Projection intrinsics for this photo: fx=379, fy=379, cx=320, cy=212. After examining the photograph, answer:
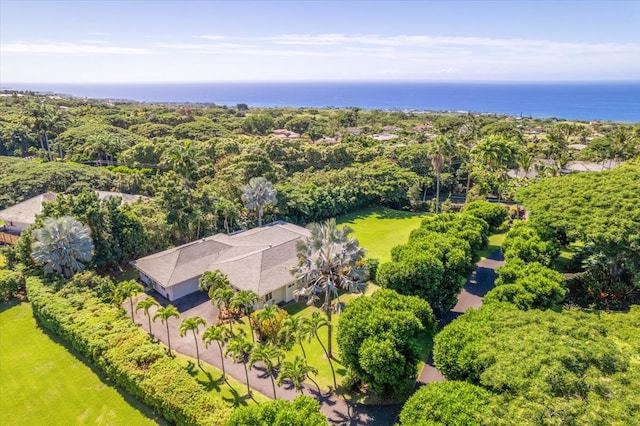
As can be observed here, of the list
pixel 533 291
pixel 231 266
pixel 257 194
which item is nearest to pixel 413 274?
pixel 533 291

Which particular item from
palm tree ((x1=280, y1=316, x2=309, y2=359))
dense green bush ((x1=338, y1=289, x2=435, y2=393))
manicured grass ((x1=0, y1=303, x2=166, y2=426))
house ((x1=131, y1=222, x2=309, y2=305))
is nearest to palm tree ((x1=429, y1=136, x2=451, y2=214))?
house ((x1=131, y1=222, x2=309, y2=305))

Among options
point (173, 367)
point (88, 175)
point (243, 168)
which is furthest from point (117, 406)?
point (88, 175)

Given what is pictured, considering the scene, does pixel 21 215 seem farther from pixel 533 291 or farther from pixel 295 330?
pixel 533 291

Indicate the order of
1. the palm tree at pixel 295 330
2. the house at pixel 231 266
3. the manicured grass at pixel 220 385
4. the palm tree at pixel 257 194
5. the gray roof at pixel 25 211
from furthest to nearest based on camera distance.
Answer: the gray roof at pixel 25 211
the palm tree at pixel 257 194
the house at pixel 231 266
the manicured grass at pixel 220 385
the palm tree at pixel 295 330

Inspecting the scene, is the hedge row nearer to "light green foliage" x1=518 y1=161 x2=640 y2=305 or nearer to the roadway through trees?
the roadway through trees

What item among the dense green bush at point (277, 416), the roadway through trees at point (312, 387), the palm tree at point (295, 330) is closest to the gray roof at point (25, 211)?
the roadway through trees at point (312, 387)

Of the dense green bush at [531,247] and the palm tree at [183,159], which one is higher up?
the palm tree at [183,159]

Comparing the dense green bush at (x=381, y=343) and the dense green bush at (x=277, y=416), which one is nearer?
the dense green bush at (x=277, y=416)

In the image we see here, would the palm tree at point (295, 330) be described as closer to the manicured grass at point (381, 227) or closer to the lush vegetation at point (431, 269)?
the lush vegetation at point (431, 269)
